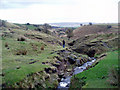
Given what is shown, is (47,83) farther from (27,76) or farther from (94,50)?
(94,50)

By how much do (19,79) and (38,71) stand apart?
4819mm

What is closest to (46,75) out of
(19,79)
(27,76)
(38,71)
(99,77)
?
(38,71)

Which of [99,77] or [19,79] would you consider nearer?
[19,79]

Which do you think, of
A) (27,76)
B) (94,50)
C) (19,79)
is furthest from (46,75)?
(94,50)

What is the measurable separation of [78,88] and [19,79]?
31.2 ft

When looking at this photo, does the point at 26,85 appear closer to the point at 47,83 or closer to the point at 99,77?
the point at 47,83

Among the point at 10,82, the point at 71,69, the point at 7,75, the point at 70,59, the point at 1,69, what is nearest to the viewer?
the point at 10,82

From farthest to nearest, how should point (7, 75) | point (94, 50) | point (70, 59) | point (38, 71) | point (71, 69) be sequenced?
point (94, 50) < point (70, 59) < point (71, 69) < point (38, 71) < point (7, 75)

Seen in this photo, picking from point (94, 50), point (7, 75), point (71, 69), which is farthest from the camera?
point (94, 50)

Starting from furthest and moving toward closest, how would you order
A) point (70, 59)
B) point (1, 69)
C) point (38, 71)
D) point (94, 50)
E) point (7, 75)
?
point (94, 50) < point (70, 59) < point (38, 71) < point (1, 69) < point (7, 75)

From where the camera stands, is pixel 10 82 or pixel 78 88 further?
pixel 78 88

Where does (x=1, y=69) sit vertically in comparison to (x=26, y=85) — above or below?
above

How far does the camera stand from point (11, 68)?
901 inches

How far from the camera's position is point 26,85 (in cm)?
1953
